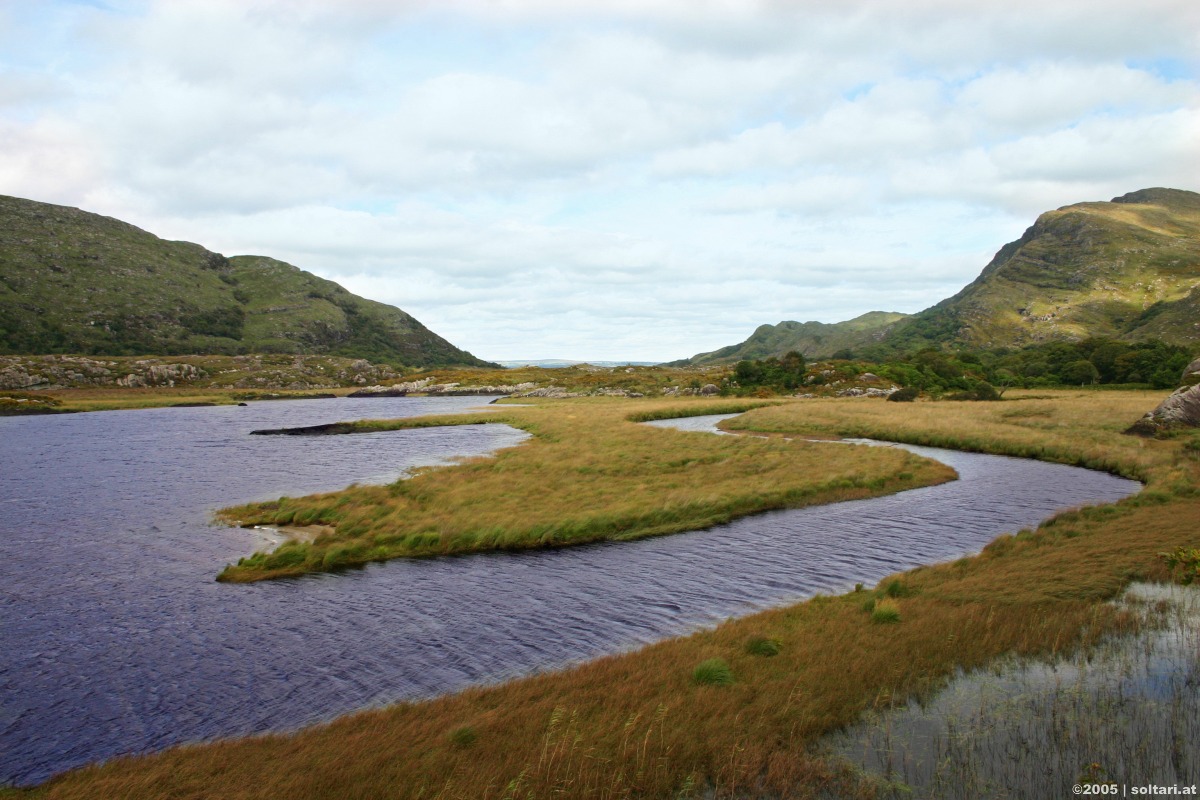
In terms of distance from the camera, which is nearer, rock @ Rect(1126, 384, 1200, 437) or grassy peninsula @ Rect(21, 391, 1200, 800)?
grassy peninsula @ Rect(21, 391, 1200, 800)

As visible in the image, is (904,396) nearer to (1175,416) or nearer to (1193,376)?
(1193,376)

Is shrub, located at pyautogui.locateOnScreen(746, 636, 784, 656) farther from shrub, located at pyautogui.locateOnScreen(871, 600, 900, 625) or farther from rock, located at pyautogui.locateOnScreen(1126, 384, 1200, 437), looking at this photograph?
rock, located at pyautogui.locateOnScreen(1126, 384, 1200, 437)

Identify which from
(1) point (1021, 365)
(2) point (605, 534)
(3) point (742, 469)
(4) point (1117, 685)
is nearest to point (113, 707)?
(2) point (605, 534)

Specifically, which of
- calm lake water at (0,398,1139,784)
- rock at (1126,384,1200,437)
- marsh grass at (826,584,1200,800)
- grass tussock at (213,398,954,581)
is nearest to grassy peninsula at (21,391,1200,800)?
marsh grass at (826,584,1200,800)

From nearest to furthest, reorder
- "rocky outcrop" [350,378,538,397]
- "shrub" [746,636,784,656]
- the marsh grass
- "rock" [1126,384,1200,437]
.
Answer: the marsh grass → "shrub" [746,636,784,656] → "rock" [1126,384,1200,437] → "rocky outcrop" [350,378,538,397]

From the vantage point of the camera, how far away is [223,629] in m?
20.1

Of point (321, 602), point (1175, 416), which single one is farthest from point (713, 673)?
point (1175, 416)

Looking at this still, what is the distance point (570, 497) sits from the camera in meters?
37.0

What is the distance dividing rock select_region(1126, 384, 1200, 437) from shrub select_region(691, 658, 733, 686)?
2138 inches

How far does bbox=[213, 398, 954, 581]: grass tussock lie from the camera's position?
2923cm

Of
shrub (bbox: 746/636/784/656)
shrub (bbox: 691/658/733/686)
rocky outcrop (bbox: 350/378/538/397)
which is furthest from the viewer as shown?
rocky outcrop (bbox: 350/378/538/397)

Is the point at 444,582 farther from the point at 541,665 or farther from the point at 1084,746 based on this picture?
the point at 1084,746

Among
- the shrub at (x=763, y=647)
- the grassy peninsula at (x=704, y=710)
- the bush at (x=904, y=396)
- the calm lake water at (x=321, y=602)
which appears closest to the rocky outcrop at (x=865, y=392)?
the bush at (x=904, y=396)

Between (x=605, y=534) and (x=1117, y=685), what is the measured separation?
20.7 meters
